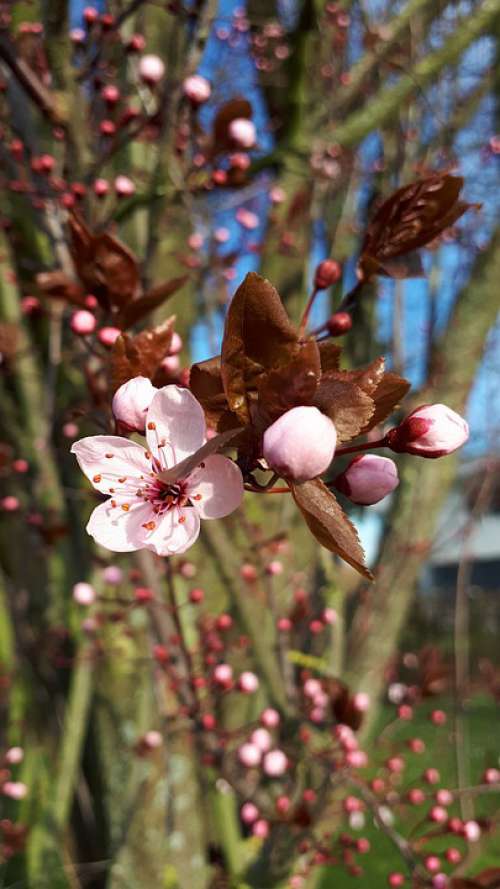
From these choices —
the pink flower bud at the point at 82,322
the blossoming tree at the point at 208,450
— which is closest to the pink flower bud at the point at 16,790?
the blossoming tree at the point at 208,450

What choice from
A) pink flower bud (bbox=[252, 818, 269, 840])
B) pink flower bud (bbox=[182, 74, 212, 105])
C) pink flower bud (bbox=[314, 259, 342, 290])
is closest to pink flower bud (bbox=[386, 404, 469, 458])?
pink flower bud (bbox=[314, 259, 342, 290])

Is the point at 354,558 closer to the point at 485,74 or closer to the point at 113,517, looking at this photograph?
the point at 113,517

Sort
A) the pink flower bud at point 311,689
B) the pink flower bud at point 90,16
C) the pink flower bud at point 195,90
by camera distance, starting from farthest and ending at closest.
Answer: the pink flower bud at point 311,689, the pink flower bud at point 90,16, the pink flower bud at point 195,90

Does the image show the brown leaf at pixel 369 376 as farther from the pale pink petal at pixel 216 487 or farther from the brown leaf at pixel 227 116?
the brown leaf at pixel 227 116

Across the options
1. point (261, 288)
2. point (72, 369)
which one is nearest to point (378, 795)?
point (72, 369)

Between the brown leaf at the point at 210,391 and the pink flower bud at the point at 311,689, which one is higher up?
the brown leaf at the point at 210,391

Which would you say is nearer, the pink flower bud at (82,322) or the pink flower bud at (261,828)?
the pink flower bud at (82,322)
